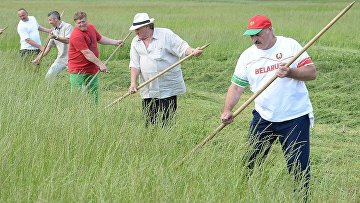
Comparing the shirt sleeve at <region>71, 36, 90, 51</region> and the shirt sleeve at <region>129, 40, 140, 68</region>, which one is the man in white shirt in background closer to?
the shirt sleeve at <region>129, 40, 140, 68</region>

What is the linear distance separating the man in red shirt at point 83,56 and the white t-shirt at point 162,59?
1.42 metres

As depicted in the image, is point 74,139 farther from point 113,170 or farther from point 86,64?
point 86,64

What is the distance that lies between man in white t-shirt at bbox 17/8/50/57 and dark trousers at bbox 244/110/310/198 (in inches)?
284

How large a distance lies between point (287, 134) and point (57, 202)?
2182 millimetres

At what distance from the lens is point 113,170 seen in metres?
4.88

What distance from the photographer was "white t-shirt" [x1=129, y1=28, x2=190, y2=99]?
7.43 metres

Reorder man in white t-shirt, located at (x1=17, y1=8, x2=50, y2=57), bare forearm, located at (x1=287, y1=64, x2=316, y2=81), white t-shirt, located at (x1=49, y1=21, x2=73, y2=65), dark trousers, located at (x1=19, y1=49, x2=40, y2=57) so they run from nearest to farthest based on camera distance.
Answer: bare forearm, located at (x1=287, y1=64, x2=316, y2=81) → white t-shirt, located at (x1=49, y1=21, x2=73, y2=65) → man in white t-shirt, located at (x1=17, y1=8, x2=50, y2=57) → dark trousers, located at (x1=19, y1=49, x2=40, y2=57)

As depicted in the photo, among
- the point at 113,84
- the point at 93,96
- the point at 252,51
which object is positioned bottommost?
the point at 113,84

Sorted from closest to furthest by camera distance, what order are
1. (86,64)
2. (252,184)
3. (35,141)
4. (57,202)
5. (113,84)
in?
1. (57,202)
2. (252,184)
3. (35,141)
4. (86,64)
5. (113,84)

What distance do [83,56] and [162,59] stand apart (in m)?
1.91

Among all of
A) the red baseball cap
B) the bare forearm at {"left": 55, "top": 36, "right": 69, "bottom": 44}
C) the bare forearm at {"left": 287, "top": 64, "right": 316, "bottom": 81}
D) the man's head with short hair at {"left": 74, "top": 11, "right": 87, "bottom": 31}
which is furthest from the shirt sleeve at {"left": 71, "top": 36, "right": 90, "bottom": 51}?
the bare forearm at {"left": 287, "top": 64, "right": 316, "bottom": 81}

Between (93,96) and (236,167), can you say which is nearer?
(236,167)

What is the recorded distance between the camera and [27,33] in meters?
12.4

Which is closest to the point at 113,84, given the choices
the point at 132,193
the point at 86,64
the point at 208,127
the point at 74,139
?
the point at 86,64
